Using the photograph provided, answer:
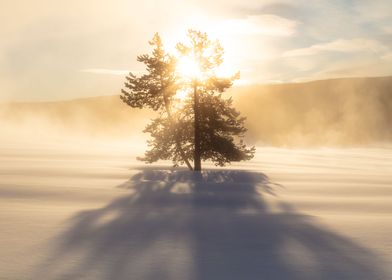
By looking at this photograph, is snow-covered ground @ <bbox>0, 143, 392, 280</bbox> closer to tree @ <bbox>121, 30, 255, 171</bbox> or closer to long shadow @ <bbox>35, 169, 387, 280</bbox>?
long shadow @ <bbox>35, 169, 387, 280</bbox>

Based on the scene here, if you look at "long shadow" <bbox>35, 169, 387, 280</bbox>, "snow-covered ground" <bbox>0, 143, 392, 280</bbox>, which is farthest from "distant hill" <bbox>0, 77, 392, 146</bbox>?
"long shadow" <bbox>35, 169, 387, 280</bbox>

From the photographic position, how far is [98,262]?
7113mm

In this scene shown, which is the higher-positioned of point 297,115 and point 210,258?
point 297,115

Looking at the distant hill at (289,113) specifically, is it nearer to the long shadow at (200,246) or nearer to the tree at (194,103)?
the tree at (194,103)

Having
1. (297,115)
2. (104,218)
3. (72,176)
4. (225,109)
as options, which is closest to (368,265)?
(104,218)

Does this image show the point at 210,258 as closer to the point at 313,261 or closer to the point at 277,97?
the point at 313,261

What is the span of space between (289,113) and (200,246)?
108729 mm

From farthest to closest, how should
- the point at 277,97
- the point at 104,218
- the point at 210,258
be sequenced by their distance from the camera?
1. the point at 277,97
2. the point at 104,218
3. the point at 210,258

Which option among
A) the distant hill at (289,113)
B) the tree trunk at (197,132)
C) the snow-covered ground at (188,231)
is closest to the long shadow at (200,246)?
the snow-covered ground at (188,231)

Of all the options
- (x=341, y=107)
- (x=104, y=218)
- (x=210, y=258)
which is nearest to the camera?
(x=210, y=258)

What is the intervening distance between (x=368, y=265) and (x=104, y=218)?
234 inches

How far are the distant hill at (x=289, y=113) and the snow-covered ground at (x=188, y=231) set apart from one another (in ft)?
226

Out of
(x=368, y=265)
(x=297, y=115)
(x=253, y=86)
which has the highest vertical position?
(x=253, y=86)

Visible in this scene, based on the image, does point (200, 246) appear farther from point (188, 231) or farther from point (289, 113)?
point (289, 113)
